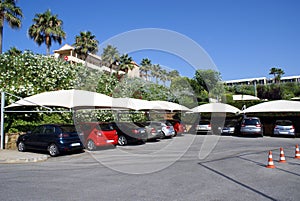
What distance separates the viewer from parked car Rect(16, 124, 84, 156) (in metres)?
12.9

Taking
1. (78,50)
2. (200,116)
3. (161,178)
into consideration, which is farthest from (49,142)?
(78,50)

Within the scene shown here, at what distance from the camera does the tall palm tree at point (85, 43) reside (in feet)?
119

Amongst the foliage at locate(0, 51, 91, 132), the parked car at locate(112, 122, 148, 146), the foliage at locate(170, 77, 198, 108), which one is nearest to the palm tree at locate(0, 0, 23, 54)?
the foliage at locate(0, 51, 91, 132)

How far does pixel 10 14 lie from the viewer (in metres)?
25.8

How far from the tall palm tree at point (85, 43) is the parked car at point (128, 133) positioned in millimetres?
21111

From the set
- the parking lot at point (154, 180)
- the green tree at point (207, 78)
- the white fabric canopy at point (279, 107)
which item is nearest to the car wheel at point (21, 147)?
the parking lot at point (154, 180)

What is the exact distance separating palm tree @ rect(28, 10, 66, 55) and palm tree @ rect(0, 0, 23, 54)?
5486mm

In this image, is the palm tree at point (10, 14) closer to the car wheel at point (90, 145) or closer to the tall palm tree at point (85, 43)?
the tall palm tree at point (85, 43)

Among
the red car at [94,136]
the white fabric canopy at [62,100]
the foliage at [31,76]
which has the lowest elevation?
the red car at [94,136]

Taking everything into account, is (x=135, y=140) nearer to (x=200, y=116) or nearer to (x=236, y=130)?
(x=236, y=130)

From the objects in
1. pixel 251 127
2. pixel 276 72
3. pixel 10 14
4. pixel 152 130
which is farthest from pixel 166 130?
pixel 276 72

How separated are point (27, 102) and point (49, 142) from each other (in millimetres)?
4157

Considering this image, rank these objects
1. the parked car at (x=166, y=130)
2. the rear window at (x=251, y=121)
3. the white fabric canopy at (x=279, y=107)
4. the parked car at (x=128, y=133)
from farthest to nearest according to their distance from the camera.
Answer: the white fabric canopy at (x=279, y=107) < the rear window at (x=251, y=121) < the parked car at (x=166, y=130) < the parked car at (x=128, y=133)

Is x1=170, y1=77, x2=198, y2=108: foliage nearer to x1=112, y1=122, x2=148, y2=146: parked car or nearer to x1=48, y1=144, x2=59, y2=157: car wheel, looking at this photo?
x1=112, y1=122, x2=148, y2=146: parked car
